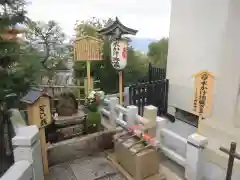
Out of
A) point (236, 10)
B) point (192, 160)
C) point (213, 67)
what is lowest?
point (192, 160)

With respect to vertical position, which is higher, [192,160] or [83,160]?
[192,160]

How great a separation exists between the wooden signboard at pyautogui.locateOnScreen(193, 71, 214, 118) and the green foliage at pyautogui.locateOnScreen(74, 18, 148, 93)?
16.9 feet

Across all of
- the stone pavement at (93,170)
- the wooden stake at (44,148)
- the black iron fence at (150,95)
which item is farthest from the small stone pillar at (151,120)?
the wooden stake at (44,148)

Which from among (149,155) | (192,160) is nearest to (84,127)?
(149,155)

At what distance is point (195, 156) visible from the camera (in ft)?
10.2

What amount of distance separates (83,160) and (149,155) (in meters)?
1.43

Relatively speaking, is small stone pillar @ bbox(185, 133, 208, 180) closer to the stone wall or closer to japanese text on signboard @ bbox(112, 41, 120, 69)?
the stone wall

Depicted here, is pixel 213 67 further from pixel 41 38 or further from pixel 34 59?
pixel 41 38

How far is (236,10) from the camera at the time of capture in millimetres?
4750

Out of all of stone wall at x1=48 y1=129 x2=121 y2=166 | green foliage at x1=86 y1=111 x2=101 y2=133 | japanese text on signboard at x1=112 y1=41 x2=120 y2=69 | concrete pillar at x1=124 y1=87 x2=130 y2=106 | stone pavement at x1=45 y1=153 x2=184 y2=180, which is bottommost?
stone pavement at x1=45 y1=153 x2=184 y2=180

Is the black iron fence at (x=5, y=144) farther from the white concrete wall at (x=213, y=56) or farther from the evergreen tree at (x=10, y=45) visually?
the white concrete wall at (x=213, y=56)

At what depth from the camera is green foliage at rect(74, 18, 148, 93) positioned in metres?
8.41

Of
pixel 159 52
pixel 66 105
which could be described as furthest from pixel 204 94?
pixel 159 52

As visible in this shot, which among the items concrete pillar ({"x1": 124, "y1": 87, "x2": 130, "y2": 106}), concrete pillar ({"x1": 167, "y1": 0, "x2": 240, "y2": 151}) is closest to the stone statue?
concrete pillar ({"x1": 124, "y1": 87, "x2": 130, "y2": 106})
